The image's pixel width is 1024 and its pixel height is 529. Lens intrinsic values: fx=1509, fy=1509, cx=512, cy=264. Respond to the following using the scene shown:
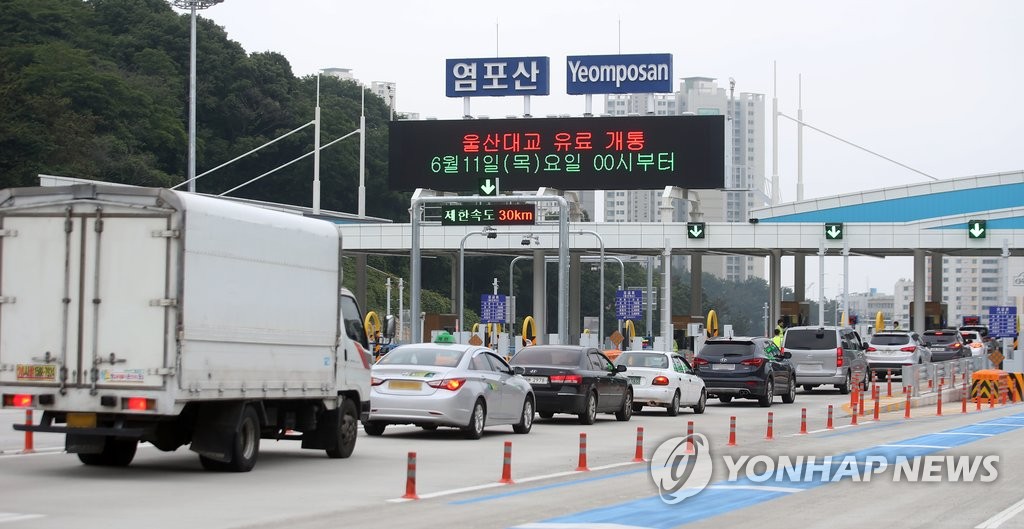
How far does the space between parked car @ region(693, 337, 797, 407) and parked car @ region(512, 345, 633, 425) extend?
282 inches

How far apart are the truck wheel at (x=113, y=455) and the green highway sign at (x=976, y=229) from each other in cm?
4643

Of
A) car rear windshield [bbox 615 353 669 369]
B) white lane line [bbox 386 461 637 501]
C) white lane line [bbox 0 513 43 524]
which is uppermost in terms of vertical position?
car rear windshield [bbox 615 353 669 369]

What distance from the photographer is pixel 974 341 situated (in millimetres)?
58438

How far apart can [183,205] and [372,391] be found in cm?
748

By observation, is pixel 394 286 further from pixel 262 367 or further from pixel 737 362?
pixel 262 367

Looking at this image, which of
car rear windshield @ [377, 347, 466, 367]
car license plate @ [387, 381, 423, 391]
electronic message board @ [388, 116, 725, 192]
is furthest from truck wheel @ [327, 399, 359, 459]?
electronic message board @ [388, 116, 725, 192]

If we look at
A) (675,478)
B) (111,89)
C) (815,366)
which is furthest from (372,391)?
(111,89)

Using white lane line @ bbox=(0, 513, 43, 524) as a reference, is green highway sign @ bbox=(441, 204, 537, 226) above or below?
above

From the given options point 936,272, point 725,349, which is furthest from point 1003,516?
point 936,272

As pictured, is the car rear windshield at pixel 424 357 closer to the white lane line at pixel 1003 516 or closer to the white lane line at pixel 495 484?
the white lane line at pixel 495 484

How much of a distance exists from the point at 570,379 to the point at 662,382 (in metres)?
4.41

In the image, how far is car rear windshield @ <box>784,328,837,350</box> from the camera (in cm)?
4131

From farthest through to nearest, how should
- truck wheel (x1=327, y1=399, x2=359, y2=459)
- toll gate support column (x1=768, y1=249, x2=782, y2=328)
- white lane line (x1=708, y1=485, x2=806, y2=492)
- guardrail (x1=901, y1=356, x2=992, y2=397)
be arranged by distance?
toll gate support column (x1=768, y1=249, x2=782, y2=328)
guardrail (x1=901, y1=356, x2=992, y2=397)
truck wheel (x1=327, y1=399, x2=359, y2=459)
white lane line (x1=708, y1=485, x2=806, y2=492)

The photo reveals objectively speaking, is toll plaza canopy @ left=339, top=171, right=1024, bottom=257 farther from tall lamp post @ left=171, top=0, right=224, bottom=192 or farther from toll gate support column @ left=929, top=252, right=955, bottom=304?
tall lamp post @ left=171, top=0, right=224, bottom=192
